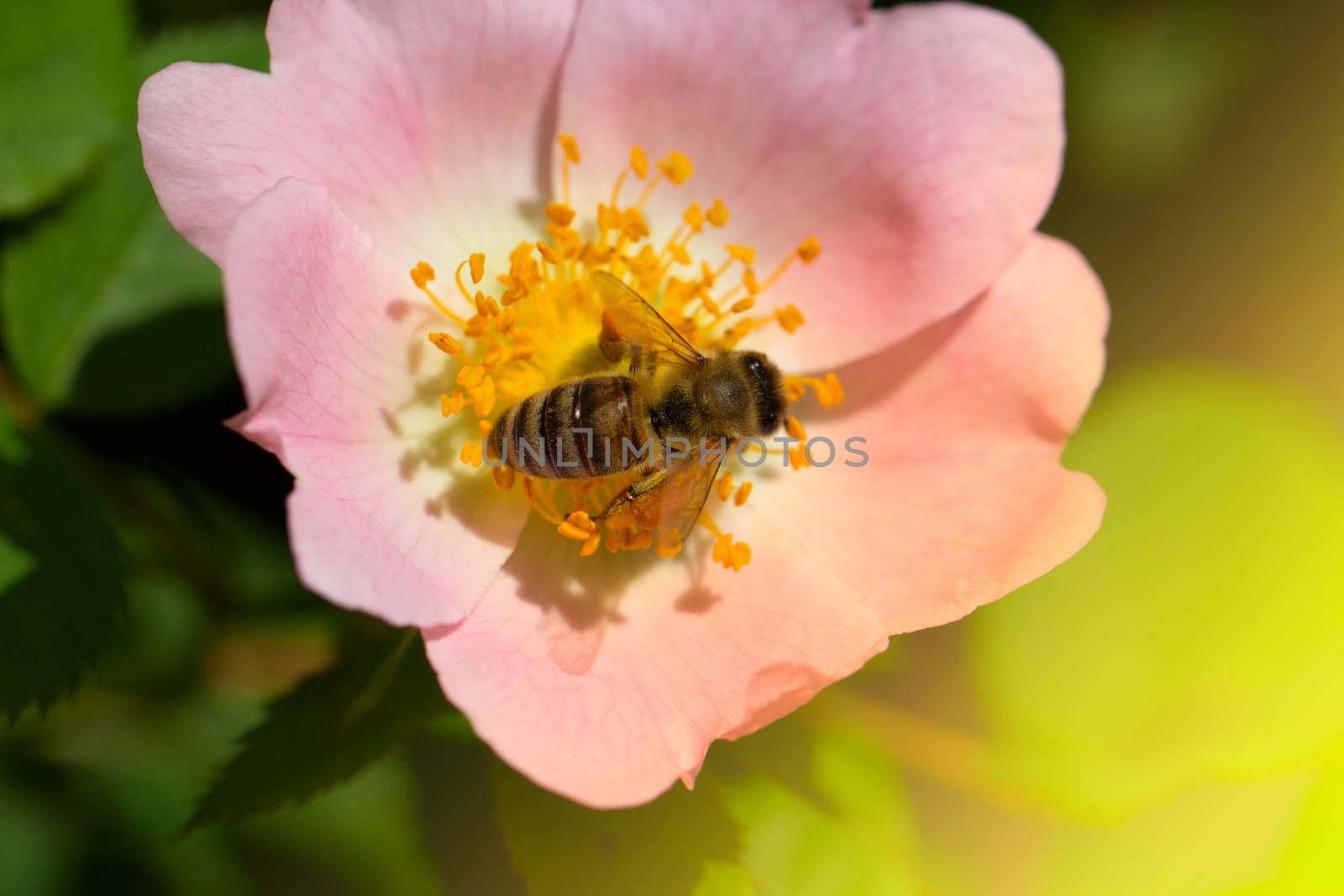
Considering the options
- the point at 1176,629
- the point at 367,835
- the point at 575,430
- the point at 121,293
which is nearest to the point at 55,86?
the point at 121,293

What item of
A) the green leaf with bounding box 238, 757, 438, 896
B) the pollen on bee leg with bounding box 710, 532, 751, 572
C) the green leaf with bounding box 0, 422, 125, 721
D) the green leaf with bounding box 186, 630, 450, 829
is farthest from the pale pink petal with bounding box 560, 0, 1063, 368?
the green leaf with bounding box 238, 757, 438, 896

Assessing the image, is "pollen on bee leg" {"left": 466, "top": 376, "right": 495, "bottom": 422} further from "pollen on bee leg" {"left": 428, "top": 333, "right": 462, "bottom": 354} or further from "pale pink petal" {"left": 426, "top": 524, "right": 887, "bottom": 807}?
Answer: "pale pink petal" {"left": 426, "top": 524, "right": 887, "bottom": 807}

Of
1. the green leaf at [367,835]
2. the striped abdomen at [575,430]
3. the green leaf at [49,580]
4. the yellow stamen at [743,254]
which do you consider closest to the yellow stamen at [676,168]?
the yellow stamen at [743,254]

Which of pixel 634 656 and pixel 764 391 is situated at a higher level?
pixel 764 391

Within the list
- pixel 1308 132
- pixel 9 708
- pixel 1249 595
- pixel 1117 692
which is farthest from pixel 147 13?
pixel 1308 132

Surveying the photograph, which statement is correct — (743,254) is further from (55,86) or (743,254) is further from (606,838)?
(55,86)

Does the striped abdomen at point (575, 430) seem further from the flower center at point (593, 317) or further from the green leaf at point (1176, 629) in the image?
the green leaf at point (1176, 629)
